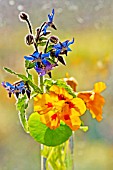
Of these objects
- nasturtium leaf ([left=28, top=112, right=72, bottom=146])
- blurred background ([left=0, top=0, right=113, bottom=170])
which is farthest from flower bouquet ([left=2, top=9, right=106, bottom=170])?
blurred background ([left=0, top=0, right=113, bottom=170])

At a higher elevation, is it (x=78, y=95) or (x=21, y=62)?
(x=21, y=62)

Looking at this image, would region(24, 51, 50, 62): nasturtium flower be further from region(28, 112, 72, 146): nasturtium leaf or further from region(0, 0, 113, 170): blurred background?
region(0, 0, 113, 170): blurred background

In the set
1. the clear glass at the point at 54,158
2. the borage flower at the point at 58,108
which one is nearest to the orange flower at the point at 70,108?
the borage flower at the point at 58,108

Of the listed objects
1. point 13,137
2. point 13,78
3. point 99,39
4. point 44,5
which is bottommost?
point 13,137

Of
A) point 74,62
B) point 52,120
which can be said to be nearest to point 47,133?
point 52,120

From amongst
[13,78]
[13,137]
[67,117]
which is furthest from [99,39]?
[67,117]

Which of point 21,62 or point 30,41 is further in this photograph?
point 21,62

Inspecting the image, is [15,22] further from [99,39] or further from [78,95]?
[78,95]
